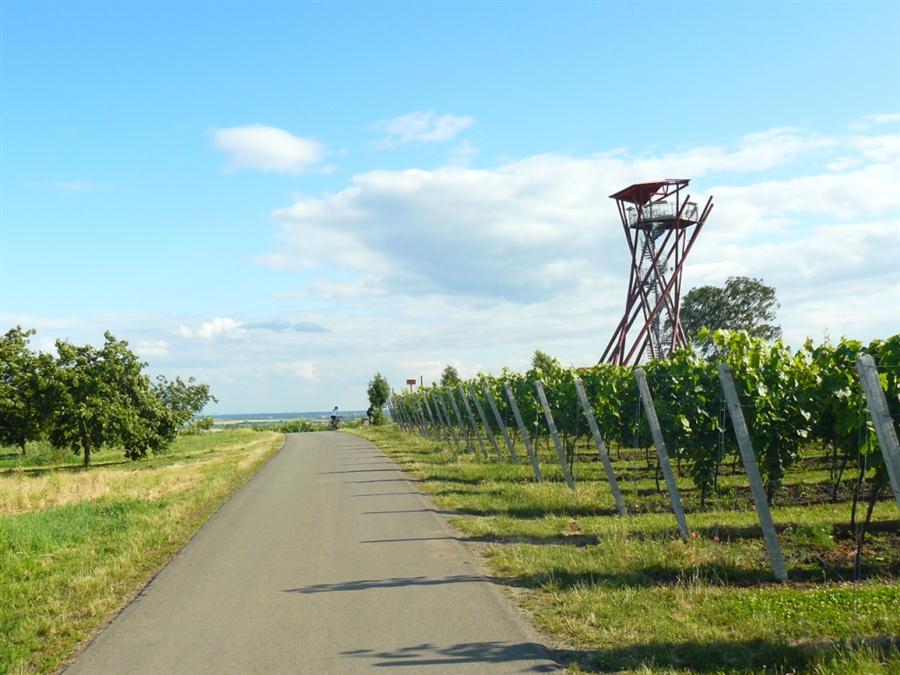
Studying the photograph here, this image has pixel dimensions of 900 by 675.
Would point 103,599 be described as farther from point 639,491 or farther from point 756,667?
point 639,491

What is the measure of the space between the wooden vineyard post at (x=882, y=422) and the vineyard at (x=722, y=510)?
226mm

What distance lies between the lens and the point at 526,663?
15.6ft

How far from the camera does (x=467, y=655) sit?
4.95 meters

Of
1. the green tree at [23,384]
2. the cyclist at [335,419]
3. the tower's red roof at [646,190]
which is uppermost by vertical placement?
the tower's red roof at [646,190]

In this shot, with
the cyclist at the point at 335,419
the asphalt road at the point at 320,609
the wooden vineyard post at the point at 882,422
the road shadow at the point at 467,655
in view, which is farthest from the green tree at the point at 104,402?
the cyclist at the point at 335,419

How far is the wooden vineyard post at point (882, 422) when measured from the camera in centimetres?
511

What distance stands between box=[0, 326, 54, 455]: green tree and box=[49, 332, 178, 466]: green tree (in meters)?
0.44

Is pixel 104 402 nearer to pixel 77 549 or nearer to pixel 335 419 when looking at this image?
pixel 77 549

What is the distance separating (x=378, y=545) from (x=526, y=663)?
4.63 m

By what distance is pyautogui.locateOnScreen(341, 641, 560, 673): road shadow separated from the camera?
4.77 metres

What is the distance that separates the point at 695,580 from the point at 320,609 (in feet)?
10.9

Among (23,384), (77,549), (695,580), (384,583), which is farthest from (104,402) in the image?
(695,580)

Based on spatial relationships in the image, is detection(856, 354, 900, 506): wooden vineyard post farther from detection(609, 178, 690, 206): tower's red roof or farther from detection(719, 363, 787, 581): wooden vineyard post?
detection(609, 178, 690, 206): tower's red roof

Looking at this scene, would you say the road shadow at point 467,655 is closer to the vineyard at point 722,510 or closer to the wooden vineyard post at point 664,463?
the vineyard at point 722,510
